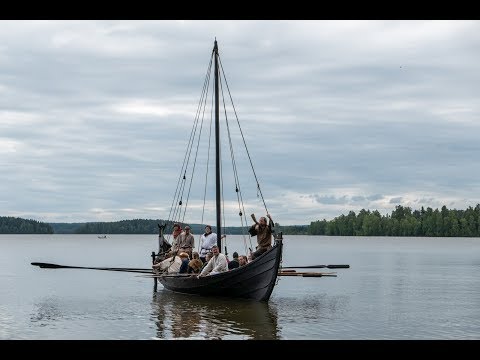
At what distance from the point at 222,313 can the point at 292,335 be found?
4.81 m

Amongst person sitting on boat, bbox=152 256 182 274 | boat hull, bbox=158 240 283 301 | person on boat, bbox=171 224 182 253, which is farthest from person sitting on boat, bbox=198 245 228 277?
person on boat, bbox=171 224 182 253

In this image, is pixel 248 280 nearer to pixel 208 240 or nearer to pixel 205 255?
pixel 208 240

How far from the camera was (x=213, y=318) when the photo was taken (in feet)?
73.4

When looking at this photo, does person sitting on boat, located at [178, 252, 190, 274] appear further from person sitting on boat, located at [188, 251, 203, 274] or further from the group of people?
person sitting on boat, located at [188, 251, 203, 274]

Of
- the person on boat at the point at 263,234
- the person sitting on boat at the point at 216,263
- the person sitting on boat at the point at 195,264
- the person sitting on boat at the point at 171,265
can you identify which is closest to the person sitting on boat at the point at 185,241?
the person sitting on boat at the point at 171,265

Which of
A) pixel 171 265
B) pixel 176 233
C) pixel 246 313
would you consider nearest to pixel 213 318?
pixel 246 313

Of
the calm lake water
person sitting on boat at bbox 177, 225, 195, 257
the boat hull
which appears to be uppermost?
person sitting on boat at bbox 177, 225, 195, 257

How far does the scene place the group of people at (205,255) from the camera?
2428 centimetres

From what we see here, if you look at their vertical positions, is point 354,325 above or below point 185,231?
below

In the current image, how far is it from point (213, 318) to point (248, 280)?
341cm

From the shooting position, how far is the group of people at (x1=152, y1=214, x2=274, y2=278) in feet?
79.7
